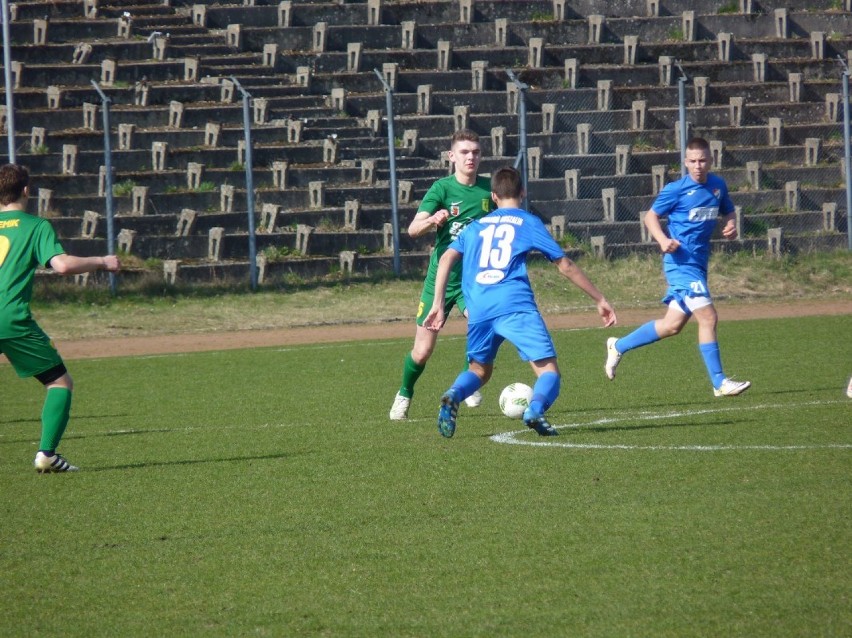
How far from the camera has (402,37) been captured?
86.8 feet

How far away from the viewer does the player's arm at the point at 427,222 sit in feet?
27.1

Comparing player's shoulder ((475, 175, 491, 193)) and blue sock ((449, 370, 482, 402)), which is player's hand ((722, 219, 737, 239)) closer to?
player's shoulder ((475, 175, 491, 193))

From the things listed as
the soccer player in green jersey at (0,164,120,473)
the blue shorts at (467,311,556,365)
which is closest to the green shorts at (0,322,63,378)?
the soccer player in green jersey at (0,164,120,473)

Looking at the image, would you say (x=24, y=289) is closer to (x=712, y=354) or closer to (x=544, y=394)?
(x=544, y=394)

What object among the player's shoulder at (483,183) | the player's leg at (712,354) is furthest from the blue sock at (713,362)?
the player's shoulder at (483,183)

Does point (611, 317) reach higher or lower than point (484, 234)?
lower

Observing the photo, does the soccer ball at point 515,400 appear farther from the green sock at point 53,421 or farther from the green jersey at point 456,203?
the green sock at point 53,421

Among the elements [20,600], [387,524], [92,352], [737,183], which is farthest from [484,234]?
[737,183]

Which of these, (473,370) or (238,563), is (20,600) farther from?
(473,370)

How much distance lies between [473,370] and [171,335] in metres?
10.7

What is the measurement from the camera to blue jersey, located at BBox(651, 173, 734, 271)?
33.0 ft

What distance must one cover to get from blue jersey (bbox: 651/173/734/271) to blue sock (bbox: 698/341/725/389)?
0.71 metres

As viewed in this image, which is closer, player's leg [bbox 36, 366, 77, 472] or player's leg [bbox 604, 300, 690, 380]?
player's leg [bbox 36, 366, 77, 472]

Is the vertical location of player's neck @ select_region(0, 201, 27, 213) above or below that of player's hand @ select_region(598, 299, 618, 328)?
above
